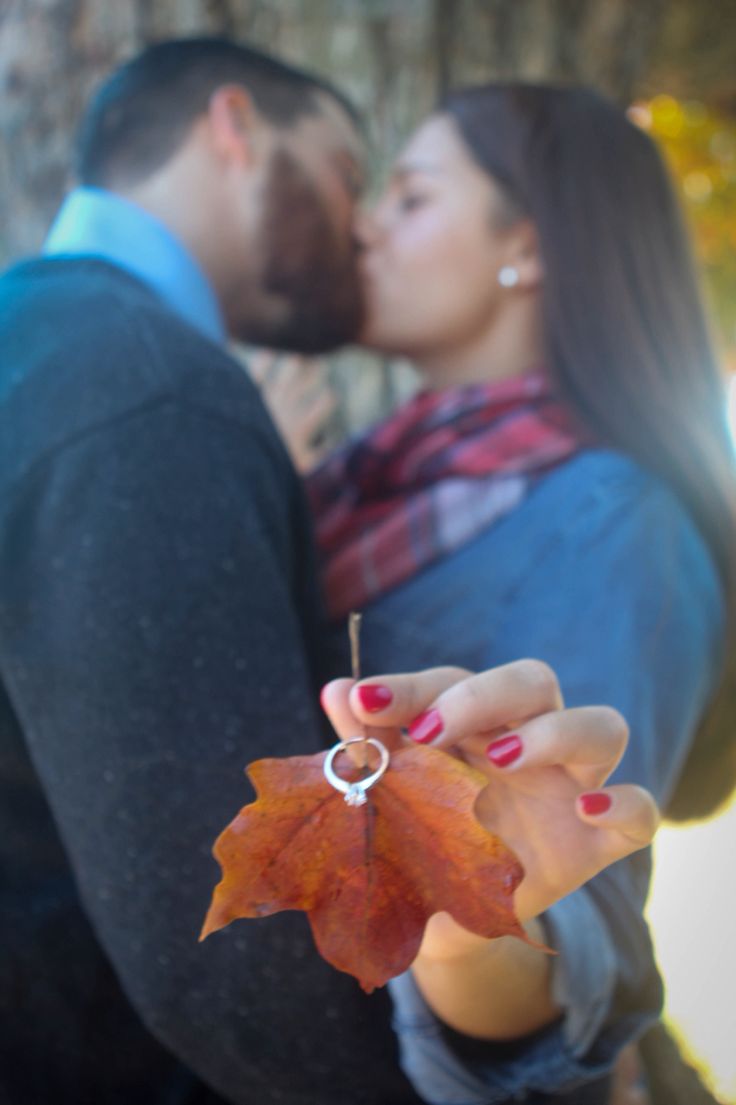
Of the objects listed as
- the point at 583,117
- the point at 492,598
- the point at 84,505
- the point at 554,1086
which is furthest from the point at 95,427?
the point at 583,117

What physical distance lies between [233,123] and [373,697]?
956mm

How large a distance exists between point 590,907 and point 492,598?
30 centimetres

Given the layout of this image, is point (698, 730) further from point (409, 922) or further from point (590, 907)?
point (409, 922)

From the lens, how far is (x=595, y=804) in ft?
1.20

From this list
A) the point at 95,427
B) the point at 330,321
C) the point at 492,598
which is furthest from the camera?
the point at 330,321

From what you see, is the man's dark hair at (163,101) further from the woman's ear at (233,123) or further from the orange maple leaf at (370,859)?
the orange maple leaf at (370,859)

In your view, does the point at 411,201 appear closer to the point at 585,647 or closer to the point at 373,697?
the point at 585,647

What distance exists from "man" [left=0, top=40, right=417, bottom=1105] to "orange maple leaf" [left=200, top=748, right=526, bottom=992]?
0.21m

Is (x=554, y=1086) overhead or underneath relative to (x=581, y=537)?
underneath

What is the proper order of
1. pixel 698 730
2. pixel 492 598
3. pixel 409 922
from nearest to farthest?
1. pixel 409 922
2. pixel 492 598
3. pixel 698 730

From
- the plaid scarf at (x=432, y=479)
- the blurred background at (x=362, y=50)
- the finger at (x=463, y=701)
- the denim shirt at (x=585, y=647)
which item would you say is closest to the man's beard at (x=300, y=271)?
the plaid scarf at (x=432, y=479)

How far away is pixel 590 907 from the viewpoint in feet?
1.55

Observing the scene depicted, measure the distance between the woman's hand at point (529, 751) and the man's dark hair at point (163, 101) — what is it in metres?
0.87

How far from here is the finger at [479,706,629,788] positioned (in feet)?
1.15
